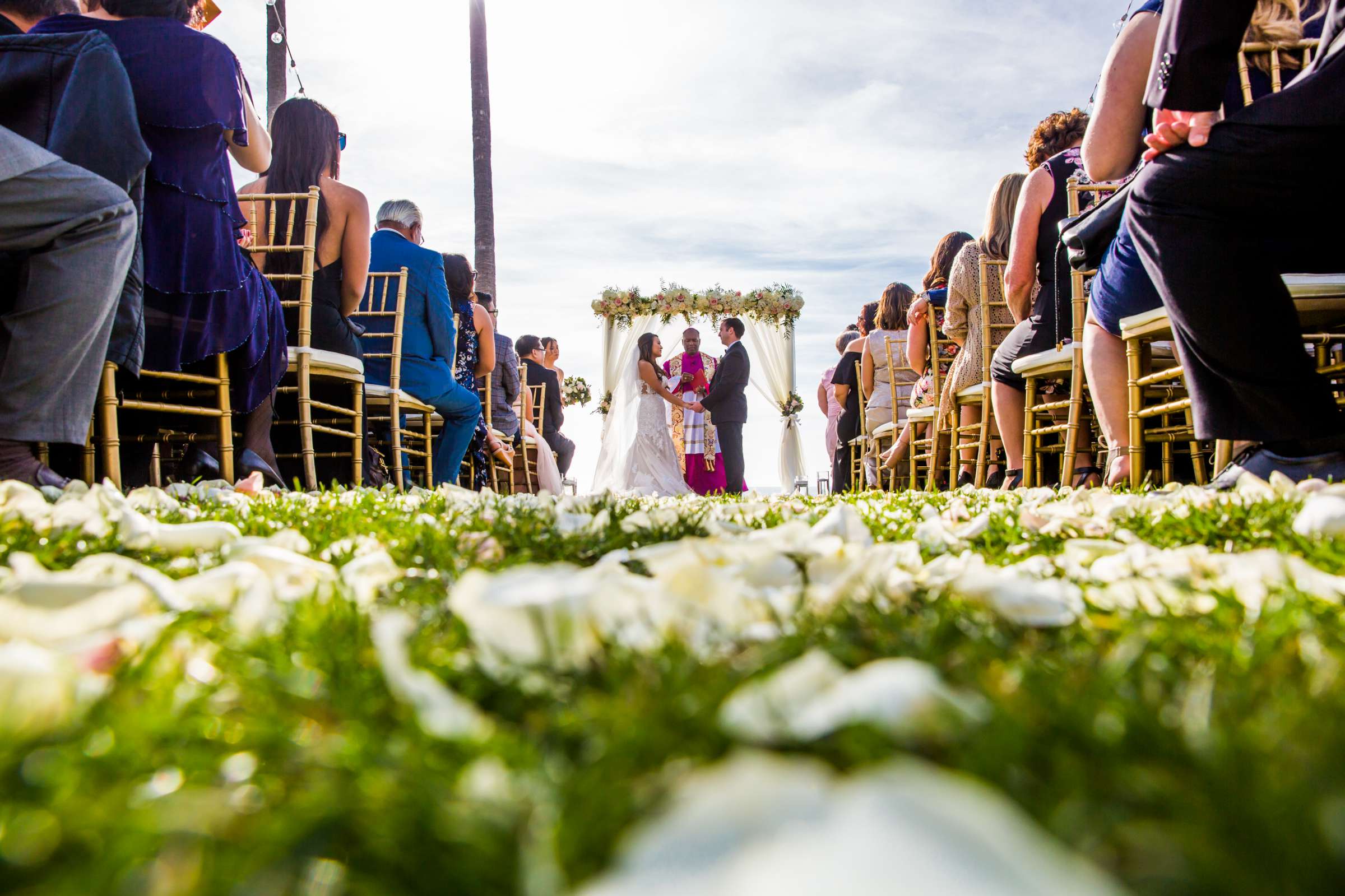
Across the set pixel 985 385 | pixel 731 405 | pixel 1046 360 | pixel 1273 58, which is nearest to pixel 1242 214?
pixel 1273 58

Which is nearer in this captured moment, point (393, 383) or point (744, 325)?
point (393, 383)

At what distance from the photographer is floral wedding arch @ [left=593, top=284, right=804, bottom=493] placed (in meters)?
14.4

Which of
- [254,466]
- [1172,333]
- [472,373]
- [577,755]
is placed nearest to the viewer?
[577,755]

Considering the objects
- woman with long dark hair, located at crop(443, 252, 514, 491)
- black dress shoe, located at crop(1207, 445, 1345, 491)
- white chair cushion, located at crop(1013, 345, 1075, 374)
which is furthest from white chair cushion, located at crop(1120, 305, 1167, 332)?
woman with long dark hair, located at crop(443, 252, 514, 491)

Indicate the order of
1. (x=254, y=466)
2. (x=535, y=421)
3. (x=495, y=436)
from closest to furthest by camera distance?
(x=254, y=466) → (x=495, y=436) → (x=535, y=421)

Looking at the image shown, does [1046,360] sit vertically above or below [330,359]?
below

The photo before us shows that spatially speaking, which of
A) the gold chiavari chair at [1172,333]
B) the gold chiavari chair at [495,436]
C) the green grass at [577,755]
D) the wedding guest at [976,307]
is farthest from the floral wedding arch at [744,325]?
the green grass at [577,755]

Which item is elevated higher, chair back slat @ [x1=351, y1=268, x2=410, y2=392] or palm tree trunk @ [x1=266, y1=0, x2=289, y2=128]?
palm tree trunk @ [x1=266, y1=0, x2=289, y2=128]

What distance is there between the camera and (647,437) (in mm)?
11906

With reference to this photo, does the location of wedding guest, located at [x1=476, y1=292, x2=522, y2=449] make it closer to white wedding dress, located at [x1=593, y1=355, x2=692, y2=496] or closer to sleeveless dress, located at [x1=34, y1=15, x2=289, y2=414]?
white wedding dress, located at [x1=593, y1=355, x2=692, y2=496]

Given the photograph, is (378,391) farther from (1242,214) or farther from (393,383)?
(1242,214)

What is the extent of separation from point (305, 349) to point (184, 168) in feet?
3.51

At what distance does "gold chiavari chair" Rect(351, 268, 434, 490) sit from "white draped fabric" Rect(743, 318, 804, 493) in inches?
383

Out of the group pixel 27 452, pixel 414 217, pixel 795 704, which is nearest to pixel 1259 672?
pixel 795 704
